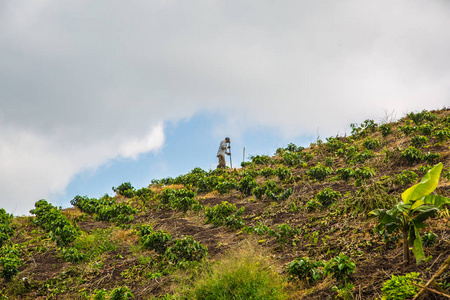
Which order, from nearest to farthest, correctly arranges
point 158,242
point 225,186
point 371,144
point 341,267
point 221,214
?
point 341,267 → point 158,242 → point 221,214 → point 225,186 → point 371,144

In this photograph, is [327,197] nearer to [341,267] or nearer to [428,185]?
[341,267]

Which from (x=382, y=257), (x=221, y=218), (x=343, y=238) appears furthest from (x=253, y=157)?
(x=382, y=257)

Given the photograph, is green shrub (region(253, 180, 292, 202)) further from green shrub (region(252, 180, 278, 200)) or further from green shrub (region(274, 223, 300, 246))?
green shrub (region(274, 223, 300, 246))

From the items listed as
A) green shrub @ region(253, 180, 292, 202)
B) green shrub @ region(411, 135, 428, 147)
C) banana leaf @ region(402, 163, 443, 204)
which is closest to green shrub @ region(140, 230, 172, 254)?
green shrub @ region(253, 180, 292, 202)

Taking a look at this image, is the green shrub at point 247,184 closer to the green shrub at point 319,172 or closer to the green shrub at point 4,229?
the green shrub at point 319,172

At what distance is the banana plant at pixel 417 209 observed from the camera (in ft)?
12.1

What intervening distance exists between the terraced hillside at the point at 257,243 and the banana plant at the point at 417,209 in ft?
0.08

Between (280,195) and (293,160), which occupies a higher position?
(293,160)

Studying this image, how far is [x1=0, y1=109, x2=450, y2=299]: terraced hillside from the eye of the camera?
169 inches

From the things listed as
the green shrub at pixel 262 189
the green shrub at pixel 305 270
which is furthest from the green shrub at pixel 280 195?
the green shrub at pixel 305 270

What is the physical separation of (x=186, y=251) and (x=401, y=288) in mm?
4075

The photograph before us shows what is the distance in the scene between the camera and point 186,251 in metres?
6.52

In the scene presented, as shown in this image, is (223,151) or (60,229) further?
(223,151)

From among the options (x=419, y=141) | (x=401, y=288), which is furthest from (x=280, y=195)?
(x=401, y=288)
